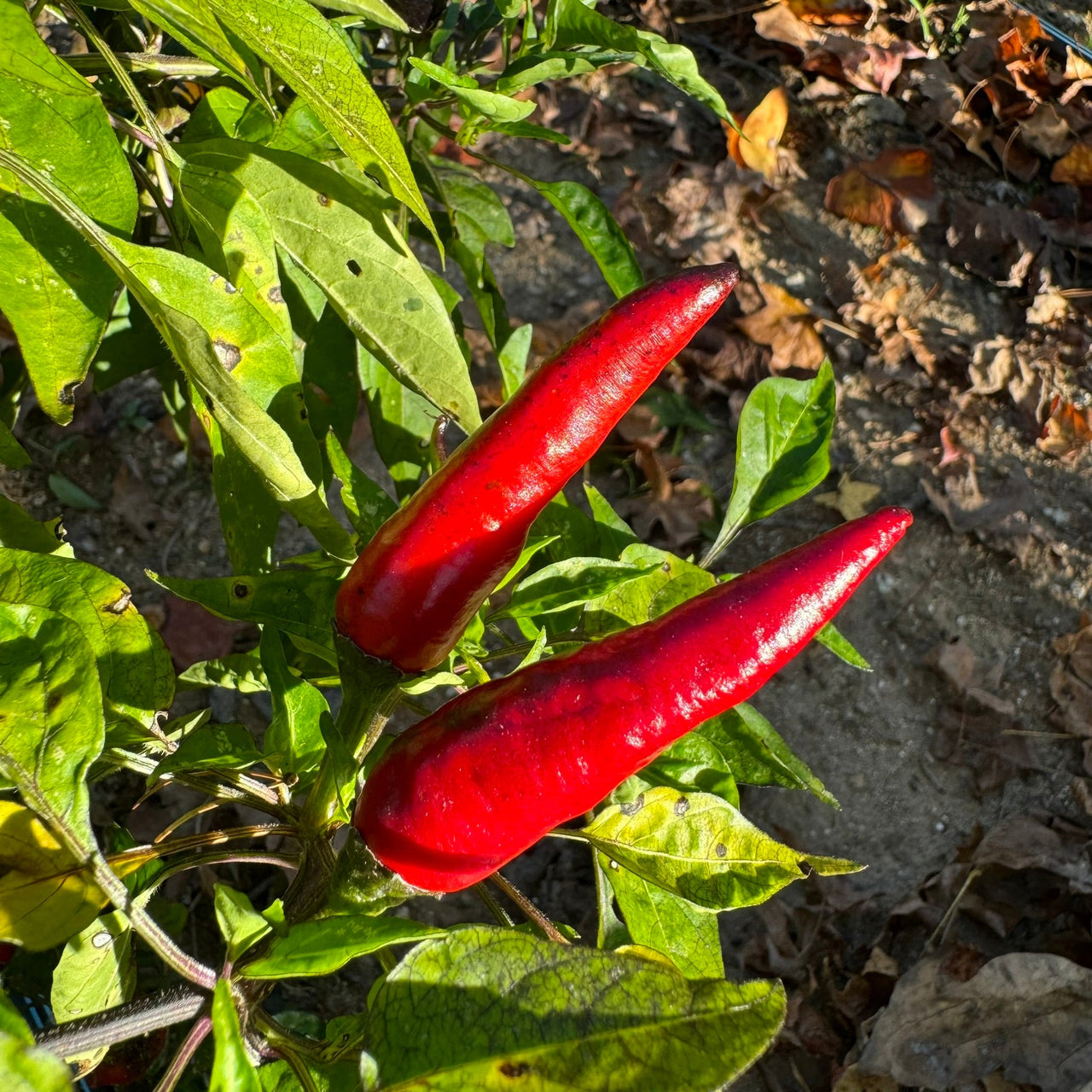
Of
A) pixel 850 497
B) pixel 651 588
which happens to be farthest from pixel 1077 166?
pixel 651 588

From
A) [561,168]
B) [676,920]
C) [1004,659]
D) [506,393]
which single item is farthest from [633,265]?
[561,168]

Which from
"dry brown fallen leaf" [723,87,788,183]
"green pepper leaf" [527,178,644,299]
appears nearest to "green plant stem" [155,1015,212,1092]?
"green pepper leaf" [527,178,644,299]

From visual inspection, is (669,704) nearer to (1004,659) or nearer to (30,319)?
(30,319)

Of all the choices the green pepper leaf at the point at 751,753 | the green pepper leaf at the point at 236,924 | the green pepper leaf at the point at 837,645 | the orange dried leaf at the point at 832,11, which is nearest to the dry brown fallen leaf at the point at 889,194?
the orange dried leaf at the point at 832,11

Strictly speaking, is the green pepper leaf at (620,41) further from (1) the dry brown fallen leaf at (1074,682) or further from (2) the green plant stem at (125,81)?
(1) the dry brown fallen leaf at (1074,682)

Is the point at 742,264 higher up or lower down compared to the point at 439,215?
lower down

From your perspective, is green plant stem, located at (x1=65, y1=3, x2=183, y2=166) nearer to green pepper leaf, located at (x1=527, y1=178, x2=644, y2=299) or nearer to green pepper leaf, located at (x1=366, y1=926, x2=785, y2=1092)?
green pepper leaf, located at (x1=527, y1=178, x2=644, y2=299)
